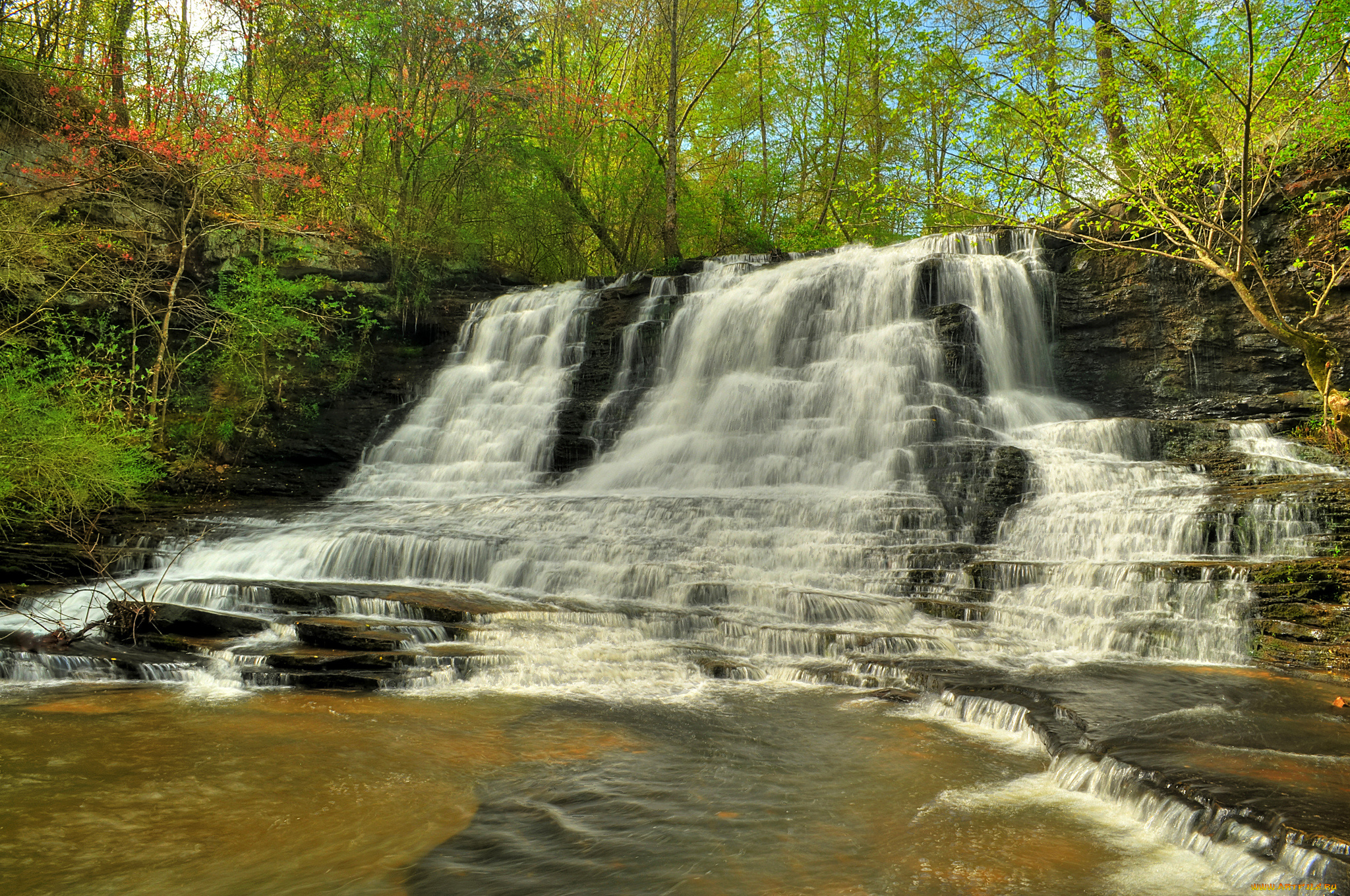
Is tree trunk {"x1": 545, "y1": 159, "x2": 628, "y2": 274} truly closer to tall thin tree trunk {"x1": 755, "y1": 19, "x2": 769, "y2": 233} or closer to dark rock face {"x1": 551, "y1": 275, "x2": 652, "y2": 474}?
dark rock face {"x1": 551, "y1": 275, "x2": 652, "y2": 474}

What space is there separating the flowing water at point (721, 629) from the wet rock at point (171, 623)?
345 millimetres

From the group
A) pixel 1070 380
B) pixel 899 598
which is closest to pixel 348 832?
pixel 899 598

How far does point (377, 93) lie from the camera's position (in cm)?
2019

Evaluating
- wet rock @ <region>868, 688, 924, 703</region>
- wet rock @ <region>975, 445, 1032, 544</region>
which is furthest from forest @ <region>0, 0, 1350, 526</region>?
wet rock @ <region>868, 688, 924, 703</region>

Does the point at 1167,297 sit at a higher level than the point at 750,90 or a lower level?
lower

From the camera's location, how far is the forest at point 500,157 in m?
10.0

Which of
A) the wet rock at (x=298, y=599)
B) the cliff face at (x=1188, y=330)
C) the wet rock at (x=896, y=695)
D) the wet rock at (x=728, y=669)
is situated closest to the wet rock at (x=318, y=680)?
the wet rock at (x=298, y=599)

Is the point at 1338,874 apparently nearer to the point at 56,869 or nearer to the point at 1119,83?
the point at 56,869

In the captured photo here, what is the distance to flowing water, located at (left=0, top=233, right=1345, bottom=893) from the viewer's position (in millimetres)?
3557

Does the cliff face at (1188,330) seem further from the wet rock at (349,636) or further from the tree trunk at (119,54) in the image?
the tree trunk at (119,54)

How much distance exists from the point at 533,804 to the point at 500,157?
1980 cm

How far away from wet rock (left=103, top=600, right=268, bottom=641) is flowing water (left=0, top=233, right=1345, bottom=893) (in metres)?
0.34

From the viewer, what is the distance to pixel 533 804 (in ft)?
13.4

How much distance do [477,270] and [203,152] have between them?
28.2 feet
